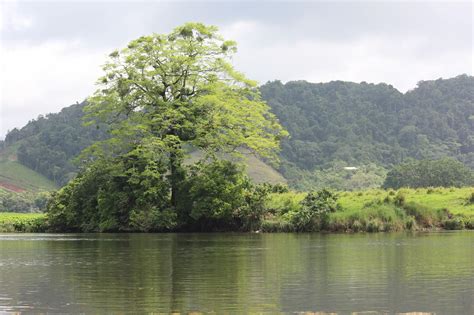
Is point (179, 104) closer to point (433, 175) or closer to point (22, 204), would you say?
point (433, 175)

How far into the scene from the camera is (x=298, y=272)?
62.8 feet

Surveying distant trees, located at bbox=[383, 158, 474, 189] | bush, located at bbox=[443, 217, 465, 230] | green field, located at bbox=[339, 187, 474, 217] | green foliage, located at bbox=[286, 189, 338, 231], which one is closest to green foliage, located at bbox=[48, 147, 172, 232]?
green foliage, located at bbox=[286, 189, 338, 231]

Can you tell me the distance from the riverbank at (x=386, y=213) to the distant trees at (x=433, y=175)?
73403 millimetres

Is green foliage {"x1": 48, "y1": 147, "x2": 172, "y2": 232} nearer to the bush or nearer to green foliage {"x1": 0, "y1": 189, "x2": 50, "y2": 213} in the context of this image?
the bush

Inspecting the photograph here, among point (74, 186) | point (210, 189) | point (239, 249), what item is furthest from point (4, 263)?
point (74, 186)

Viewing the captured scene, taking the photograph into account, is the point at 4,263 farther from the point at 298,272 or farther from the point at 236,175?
the point at 236,175

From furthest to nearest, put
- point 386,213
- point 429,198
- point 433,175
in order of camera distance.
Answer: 1. point 433,175
2. point 429,198
3. point 386,213

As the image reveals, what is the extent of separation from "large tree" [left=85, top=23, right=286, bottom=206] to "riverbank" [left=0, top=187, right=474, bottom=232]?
7.46 meters

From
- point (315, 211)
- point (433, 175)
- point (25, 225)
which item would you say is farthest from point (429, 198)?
point (433, 175)

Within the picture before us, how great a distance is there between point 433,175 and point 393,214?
8121cm

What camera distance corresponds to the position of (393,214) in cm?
4506

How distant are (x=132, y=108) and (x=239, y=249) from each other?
97.9 feet

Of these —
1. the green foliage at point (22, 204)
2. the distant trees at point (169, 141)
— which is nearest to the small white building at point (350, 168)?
the green foliage at point (22, 204)

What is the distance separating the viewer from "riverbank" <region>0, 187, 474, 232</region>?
4475 centimetres
